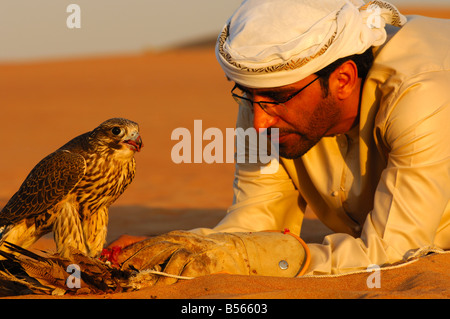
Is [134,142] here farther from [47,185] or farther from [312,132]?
[312,132]

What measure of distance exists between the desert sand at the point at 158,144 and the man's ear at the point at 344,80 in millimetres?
919

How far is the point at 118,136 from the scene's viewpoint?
3.85 meters

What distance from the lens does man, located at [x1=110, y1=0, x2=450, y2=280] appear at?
336 cm

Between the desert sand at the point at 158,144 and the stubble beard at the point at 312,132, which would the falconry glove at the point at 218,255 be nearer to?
the desert sand at the point at 158,144

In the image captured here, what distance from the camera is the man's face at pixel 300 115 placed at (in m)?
3.66

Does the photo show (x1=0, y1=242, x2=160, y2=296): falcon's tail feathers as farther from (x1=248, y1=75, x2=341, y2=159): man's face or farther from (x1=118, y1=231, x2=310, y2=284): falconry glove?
(x1=248, y1=75, x2=341, y2=159): man's face

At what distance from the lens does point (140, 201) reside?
7945mm

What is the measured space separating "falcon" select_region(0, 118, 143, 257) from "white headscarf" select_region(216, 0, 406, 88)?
728 mm

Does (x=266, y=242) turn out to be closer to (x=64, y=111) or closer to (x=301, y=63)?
(x=301, y=63)
